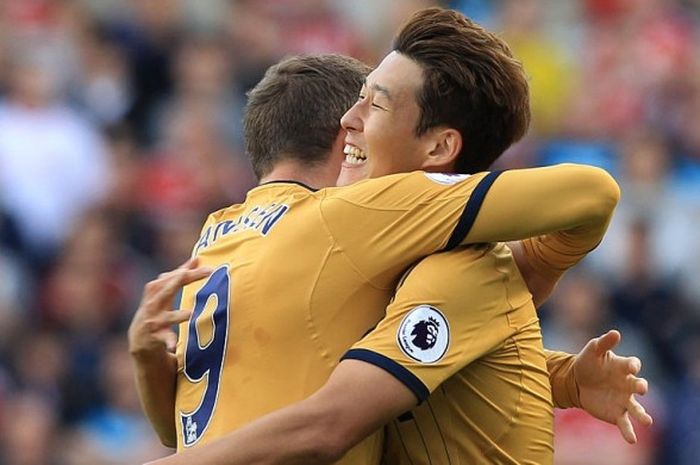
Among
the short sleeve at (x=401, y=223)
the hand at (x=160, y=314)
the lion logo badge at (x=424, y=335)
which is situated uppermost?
the short sleeve at (x=401, y=223)

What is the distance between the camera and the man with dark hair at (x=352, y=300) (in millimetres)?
3445

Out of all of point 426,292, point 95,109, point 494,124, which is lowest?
point 95,109

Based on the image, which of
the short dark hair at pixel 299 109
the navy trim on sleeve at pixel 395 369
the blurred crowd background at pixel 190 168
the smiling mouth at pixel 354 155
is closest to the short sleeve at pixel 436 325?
the navy trim on sleeve at pixel 395 369

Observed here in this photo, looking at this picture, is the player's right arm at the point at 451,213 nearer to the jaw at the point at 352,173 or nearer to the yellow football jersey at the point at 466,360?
the yellow football jersey at the point at 466,360

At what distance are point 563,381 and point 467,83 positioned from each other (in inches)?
35.6

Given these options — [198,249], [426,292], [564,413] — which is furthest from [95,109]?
[426,292]

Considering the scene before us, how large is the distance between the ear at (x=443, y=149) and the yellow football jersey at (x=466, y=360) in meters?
0.25

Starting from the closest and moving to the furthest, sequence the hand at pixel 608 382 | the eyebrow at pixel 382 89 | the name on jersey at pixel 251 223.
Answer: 1. the name on jersey at pixel 251 223
2. the eyebrow at pixel 382 89
3. the hand at pixel 608 382

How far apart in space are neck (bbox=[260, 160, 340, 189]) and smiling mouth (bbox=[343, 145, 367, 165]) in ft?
0.16

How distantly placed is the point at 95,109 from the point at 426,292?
5.88m

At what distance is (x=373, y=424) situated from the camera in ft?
11.3

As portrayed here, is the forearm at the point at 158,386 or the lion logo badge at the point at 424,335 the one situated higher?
the lion logo badge at the point at 424,335

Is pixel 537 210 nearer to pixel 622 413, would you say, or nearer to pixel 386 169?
pixel 386 169

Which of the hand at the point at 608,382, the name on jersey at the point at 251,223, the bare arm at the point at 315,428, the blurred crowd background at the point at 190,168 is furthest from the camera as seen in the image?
the blurred crowd background at the point at 190,168
